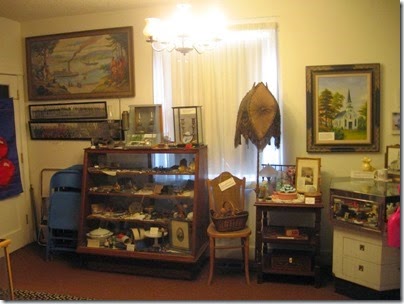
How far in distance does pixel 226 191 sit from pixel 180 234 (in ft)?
1.96

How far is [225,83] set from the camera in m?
3.56

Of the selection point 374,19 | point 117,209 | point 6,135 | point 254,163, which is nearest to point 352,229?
point 254,163

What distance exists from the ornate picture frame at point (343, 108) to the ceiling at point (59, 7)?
1.67 m

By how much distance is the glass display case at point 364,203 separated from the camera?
2584 mm

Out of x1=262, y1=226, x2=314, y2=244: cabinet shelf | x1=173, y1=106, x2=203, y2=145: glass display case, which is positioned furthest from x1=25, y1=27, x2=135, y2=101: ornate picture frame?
x1=262, y1=226, x2=314, y2=244: cabinet shelf

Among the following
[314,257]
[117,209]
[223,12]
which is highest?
[223,12]

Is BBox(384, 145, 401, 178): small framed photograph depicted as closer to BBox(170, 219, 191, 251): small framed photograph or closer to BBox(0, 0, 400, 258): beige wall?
BBox(0, 0, 400, 258): beige wall

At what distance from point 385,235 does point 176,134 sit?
6.56 feet

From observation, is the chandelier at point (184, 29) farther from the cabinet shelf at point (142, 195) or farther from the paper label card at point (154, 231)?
the paper label card at point (154, 231)

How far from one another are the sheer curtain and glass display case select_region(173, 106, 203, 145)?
0.17 meters

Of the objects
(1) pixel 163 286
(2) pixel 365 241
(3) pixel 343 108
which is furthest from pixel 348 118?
(1) pixel 163 286

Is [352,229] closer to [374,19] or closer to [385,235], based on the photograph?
[385,235]

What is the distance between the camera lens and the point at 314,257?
303 cm

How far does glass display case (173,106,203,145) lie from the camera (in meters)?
3.47
